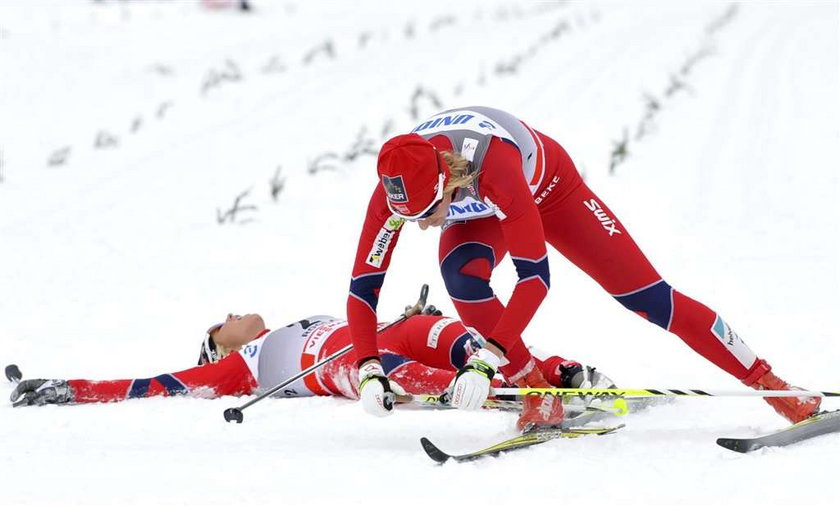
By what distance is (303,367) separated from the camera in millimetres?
5359

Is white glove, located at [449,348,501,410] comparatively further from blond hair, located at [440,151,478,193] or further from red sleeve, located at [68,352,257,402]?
red sleeve, located at [68,352,257,402]

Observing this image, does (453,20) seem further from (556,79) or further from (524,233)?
(524,233)

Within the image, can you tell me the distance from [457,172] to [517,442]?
1.13 metres

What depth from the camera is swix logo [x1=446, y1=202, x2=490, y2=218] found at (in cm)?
451

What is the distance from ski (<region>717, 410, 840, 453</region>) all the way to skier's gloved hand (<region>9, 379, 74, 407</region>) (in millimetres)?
3236

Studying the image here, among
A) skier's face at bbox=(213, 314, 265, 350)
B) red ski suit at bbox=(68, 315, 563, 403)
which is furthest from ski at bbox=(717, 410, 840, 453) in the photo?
skier's face at bbox=(213, 314, 265, 350)

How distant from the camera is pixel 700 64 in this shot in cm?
1480

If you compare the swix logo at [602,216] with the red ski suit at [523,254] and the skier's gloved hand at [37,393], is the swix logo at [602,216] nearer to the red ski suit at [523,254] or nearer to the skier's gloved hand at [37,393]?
the red ski suit at [523,254]

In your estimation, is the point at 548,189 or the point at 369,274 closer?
the point at 369,274

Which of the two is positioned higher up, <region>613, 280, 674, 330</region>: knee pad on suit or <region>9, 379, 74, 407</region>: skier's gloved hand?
<region>613, 280, 674, 330</region>: knee pad on suit

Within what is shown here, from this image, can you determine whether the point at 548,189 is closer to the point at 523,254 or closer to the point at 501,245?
the point at 501,245

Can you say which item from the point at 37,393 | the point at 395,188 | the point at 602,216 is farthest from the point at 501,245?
the point at 37,393

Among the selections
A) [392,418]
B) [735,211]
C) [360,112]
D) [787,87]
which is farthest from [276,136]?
[392,418]

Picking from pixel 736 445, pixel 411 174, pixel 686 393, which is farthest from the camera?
pixel 686 393
